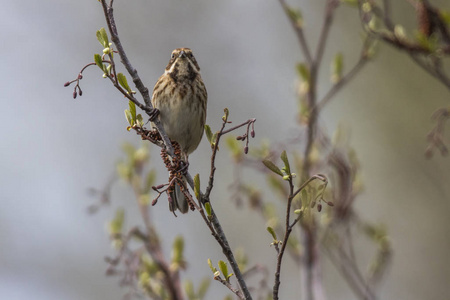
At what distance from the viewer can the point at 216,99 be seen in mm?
13375

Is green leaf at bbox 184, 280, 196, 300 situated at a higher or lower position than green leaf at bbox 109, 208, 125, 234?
lower

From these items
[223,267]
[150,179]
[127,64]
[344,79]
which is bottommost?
[223,267]

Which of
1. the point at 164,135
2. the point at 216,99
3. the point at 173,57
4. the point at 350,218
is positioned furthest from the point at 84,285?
the point at 164,135

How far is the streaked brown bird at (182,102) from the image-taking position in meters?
6.34

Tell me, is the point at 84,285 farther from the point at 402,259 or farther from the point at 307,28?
the point at 307,28

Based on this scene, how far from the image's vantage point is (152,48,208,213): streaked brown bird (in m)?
6.34

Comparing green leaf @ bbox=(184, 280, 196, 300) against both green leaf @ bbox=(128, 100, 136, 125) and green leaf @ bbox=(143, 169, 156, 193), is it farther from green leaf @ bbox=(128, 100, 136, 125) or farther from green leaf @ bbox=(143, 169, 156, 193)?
green leaf @ bbox=(128, 100, 136, 125)

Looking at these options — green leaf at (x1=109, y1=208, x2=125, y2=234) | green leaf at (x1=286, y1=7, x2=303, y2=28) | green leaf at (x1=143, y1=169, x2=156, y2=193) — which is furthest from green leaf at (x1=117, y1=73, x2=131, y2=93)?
green leaf at (x1=286, y1=7, x2=303, y2=28)

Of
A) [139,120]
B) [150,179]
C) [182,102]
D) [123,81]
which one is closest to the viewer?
[123,81]

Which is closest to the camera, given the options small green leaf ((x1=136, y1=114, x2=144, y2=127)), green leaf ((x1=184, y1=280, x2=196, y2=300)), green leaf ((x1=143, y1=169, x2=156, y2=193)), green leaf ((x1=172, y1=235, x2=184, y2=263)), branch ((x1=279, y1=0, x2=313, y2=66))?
small green leaf ((x1=136, y1=114, x2=144, y2=127))

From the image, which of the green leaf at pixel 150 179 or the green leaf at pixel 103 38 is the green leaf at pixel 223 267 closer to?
the green leaf at pixel 103 38

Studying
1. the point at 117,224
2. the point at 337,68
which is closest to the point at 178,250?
the point at 117,224

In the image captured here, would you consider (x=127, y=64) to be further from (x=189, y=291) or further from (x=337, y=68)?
(x=337, y=68)

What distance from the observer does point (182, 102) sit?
638cm
